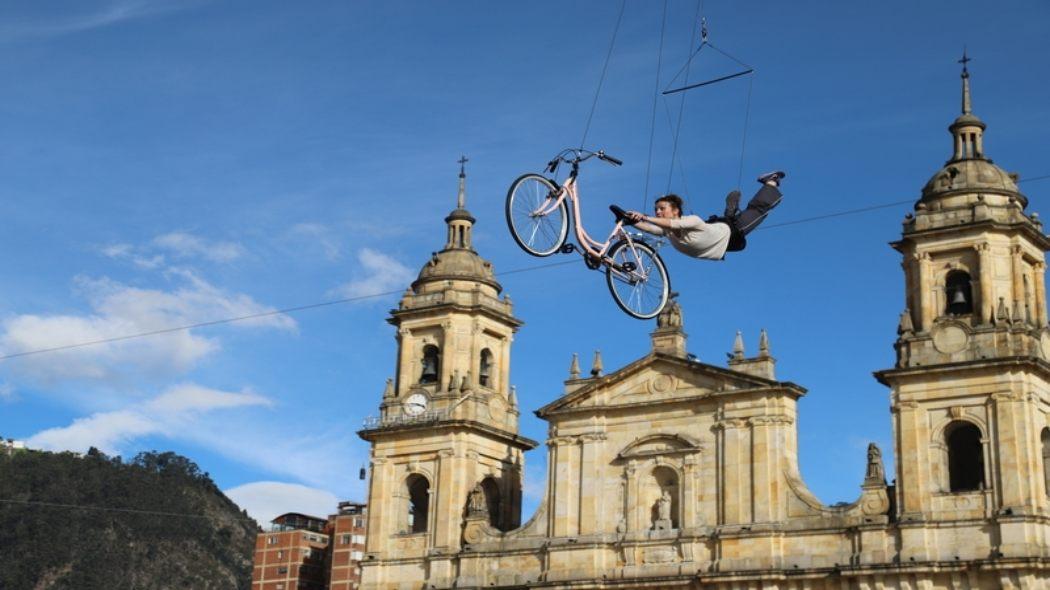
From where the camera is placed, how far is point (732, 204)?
21359 mm

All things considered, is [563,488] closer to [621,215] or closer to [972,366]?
[972,366]

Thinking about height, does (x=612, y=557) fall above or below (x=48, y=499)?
below

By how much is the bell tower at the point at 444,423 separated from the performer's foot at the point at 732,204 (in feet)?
84.7

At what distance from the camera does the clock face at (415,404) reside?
47.8 metres

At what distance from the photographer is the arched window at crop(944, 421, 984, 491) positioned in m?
40.2

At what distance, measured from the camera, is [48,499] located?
117 meters

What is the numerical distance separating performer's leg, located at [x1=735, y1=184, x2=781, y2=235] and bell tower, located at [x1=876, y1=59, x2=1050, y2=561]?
19030 millimetres

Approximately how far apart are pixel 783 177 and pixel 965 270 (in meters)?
20.8

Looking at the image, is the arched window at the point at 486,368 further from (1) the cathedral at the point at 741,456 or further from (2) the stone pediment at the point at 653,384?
(2) the stone pediment at the point at 653,384

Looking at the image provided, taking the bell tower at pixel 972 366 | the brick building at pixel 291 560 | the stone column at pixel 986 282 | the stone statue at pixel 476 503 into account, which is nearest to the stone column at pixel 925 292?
the bell tower at pixel 972 366

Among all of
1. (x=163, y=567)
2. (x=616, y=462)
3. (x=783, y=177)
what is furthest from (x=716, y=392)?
(x=163, y=567)

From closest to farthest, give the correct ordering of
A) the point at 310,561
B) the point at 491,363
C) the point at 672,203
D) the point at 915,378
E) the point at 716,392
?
the point at 672,203 → the point at 915,378 → the point at 716,392 → the point at 491,363 → the point at 310,561

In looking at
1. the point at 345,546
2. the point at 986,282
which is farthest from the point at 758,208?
the point at 345,546

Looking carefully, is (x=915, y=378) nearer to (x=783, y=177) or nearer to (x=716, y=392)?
(x=716, y=392)
